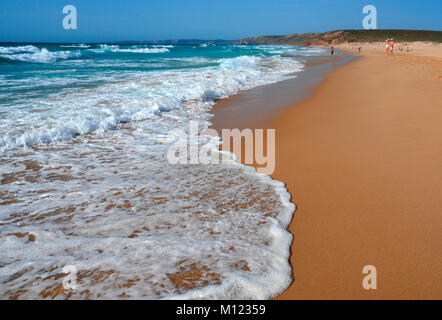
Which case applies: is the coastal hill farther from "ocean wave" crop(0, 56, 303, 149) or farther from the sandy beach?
the sandy beach

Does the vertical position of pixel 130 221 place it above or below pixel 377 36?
below

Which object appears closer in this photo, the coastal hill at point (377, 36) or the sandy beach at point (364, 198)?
the sandy beach at point (364, 198)

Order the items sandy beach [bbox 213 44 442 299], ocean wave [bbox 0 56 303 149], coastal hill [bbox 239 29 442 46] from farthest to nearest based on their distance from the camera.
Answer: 1. coastal hill [bbox 239 29 442 46]
2. ocean wave [bbox 0 56 303 149]
3. sandy beach [bbox 213 44 442 299]

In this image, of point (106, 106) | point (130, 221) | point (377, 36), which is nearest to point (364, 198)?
point (130, 221)

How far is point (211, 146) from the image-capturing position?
466 centimetres

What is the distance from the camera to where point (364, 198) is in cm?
279

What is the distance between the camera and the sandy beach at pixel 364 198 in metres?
1.88

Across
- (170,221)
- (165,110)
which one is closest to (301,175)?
(170,221)

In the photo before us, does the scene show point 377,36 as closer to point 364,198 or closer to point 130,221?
point 364,198

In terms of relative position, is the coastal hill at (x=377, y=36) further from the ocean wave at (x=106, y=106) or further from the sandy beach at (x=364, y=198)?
the sandy beach at (x=364, y=198)

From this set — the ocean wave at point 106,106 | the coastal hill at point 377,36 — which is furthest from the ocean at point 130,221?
the coastal hill at point 377,36

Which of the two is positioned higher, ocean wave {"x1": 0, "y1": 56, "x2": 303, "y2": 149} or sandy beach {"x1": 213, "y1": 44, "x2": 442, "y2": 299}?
ocean wave {"x1": 0, "y1": 56, "x2": 303, "y2": 149}

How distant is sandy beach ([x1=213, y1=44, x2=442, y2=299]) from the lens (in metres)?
1.88

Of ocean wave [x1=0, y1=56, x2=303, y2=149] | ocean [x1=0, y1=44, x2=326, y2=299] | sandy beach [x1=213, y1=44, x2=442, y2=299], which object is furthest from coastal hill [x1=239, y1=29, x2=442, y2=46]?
ocean [x1=0, y1=44, x2=326, y2=299]
